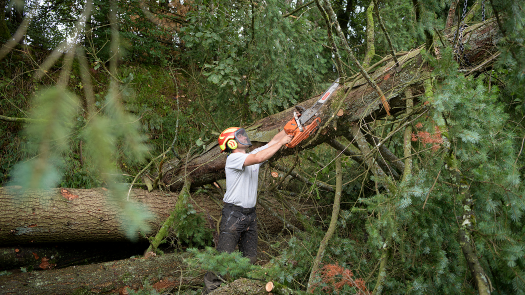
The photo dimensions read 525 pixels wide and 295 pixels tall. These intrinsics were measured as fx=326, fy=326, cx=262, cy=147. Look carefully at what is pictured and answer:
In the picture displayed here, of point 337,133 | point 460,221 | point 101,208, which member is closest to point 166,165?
point 101,208

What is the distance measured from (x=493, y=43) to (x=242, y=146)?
94.1 inches

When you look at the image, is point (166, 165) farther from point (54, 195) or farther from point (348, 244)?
point (348, 244)

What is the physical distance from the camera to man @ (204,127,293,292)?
3.40 metres

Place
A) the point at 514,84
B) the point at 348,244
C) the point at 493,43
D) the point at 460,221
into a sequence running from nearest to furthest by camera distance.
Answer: the point at 514,84 → the point at 460,221 → the point at 493,43 → the point at 348,244

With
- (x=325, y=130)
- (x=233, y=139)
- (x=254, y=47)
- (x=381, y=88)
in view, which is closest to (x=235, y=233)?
(x=233, y=139)

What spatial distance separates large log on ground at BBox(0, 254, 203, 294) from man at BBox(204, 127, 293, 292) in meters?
0.48

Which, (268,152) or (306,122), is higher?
(306,122)

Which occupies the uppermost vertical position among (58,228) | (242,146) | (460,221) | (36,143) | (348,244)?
(36,143)

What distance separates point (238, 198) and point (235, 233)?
37 centimetres

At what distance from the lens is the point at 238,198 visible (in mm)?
3492

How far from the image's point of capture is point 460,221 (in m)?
1.95

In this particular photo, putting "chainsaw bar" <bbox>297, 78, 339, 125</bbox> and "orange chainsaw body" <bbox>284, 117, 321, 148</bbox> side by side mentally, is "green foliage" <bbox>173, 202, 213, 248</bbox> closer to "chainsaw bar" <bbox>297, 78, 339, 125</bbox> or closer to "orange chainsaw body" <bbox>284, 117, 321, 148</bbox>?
"orange chainsaw body" <bbox>284, 117, 321, 148</bbox>

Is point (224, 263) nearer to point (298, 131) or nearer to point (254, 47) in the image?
point (298, 131)

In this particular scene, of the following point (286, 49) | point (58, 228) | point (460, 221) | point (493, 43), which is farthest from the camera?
point (286, 49)
